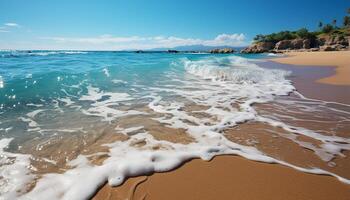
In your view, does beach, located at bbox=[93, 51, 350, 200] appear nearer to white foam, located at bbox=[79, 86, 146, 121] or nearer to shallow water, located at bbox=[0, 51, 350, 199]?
shallow water, located at bbox=[0, 51, 350, 199]

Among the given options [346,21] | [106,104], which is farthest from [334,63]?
[346,21]

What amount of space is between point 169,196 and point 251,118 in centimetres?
341

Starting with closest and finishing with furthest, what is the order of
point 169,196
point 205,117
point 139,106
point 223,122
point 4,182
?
point 169,196, point 4,182, point 223,122, point 205,117, point 139,106

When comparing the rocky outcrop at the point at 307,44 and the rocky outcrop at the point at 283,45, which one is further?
the rocky outcrop at the point at 283,45

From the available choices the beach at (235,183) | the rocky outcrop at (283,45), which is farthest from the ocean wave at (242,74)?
the rocky outcrop at (283,45)

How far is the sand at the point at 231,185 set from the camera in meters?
2.46

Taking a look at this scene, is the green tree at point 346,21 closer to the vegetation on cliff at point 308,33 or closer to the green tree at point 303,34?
the vegetation on cliff at point 308,33

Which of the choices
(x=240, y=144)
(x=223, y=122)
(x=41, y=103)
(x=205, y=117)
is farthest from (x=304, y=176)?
(x=41, y=103)

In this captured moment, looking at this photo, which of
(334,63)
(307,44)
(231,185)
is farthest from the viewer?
(307,44)

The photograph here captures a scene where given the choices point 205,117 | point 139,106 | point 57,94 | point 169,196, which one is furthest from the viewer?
point 57,94

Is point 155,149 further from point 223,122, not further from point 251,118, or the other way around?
point 251,118

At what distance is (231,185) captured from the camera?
2646mm

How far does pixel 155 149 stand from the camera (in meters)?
3.60

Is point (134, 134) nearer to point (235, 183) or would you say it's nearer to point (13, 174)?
point (13, 174)
